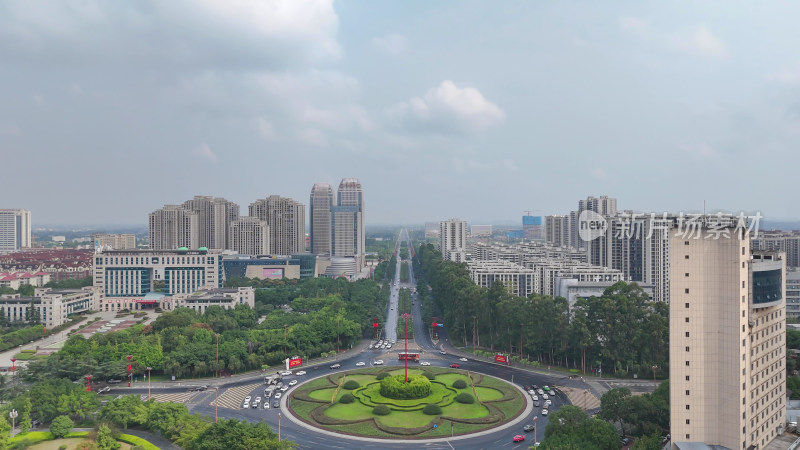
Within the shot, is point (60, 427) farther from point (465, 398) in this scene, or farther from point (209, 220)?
point (209, 220)

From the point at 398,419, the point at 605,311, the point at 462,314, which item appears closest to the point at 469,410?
the point at 398,419

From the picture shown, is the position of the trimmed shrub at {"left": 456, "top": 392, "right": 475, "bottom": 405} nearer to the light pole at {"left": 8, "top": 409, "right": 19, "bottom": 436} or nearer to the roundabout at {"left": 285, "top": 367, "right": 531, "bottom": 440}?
the roundabout at {"left": 285, "top": 367, "right": 531, "bottom": 440}

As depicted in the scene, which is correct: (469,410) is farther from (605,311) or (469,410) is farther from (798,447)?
(798,447)

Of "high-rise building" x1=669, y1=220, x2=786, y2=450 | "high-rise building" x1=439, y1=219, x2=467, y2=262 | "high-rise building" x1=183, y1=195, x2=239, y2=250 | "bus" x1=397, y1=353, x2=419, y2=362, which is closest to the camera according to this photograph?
"high-rise building" x1=669, y1=220, x2=786, y2=450

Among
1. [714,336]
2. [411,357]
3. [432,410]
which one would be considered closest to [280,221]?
[411,357]

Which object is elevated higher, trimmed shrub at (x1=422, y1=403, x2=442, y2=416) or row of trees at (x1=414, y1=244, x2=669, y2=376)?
row of trees at (x1=414, y1=244, x2=669, y2=376)

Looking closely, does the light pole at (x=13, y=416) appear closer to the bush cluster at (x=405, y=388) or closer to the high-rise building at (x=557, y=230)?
the bush cluster at (x=405, y=388)

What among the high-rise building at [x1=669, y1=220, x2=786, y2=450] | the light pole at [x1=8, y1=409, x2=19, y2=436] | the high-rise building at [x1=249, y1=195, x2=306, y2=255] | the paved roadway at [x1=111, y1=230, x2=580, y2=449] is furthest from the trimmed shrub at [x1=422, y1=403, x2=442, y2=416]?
the high-rise building at [x1=249, y1=195, x2=306, y2=255]
